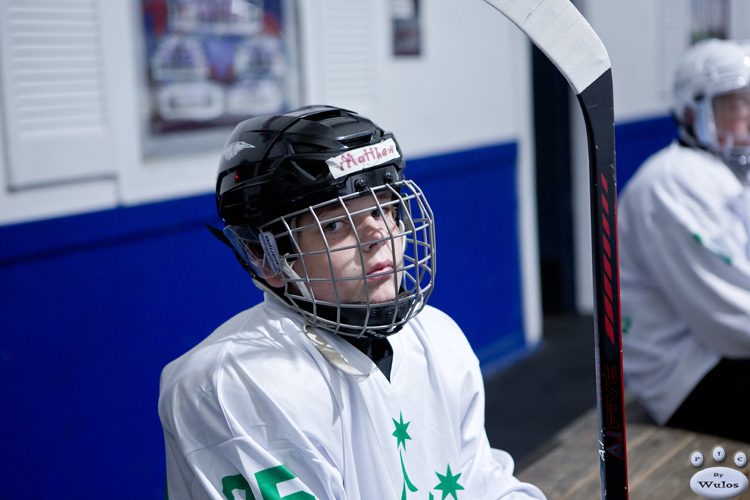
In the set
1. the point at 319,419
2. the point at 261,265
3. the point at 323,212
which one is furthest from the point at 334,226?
the point at 319,419

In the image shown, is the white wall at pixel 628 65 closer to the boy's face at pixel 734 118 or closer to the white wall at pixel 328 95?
the white wall at pixel 328 95

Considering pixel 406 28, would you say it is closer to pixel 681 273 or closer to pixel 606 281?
pixel 681 273

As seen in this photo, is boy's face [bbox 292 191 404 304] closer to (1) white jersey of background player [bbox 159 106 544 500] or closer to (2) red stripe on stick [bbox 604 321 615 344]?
(1) white jersey of background player [bbox 159 106 544 500]

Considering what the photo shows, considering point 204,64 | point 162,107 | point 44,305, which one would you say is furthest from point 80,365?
point 204,64

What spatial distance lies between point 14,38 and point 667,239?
6.43ft

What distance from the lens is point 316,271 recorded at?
131cm

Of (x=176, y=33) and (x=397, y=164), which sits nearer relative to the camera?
(x=397, y=164)

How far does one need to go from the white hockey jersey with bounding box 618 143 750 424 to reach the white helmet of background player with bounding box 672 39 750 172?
0.05m

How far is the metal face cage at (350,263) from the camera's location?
50.4 inches

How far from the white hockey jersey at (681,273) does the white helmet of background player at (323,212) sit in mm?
1519

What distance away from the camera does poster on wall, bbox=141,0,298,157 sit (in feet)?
8.79

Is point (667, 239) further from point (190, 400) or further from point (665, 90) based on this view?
point (665, 90)

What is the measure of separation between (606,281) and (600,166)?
6.0 inches

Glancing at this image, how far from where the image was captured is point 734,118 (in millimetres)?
2748
